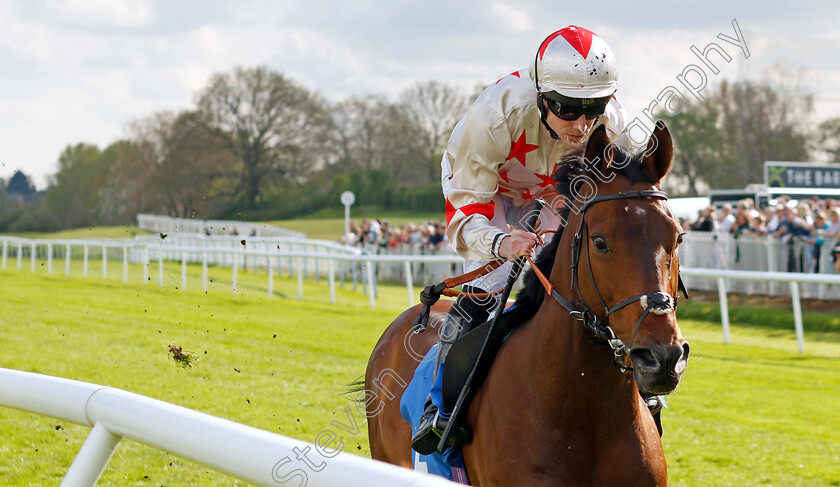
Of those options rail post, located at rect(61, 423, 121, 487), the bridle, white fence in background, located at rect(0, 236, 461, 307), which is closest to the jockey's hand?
the bridle

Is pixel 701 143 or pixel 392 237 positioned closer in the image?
pixel 392 237

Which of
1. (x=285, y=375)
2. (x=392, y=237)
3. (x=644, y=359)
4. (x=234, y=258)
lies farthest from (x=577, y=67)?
(x=392, y=237)

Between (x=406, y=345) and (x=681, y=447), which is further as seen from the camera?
(x=681, y=447)

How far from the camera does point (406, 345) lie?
3480 mm

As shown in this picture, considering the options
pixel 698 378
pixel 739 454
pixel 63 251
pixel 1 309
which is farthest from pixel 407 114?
pixel 739 454

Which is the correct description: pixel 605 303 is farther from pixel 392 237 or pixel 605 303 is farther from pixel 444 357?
pixel 392 237

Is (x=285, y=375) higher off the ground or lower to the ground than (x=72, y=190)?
lower

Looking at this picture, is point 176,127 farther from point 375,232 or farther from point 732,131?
point 732,131

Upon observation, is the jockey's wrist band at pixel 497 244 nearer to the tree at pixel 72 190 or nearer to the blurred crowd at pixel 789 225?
the blurred crowd at pixel 789 225

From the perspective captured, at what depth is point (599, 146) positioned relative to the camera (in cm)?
235

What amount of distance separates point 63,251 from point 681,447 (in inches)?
691

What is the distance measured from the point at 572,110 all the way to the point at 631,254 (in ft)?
2.23

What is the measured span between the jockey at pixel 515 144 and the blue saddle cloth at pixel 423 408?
0.05m

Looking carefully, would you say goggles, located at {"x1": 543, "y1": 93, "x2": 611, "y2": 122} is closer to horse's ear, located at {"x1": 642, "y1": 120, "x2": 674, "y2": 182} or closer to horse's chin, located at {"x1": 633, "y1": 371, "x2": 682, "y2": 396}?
horse's ear, located at {"x1": 642, "y1": 120, "x2": 674, "y2": 182}
